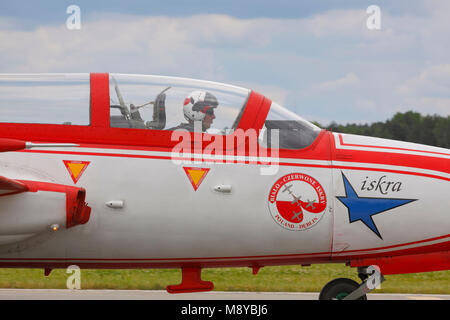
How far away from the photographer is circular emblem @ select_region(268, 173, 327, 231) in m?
6.70

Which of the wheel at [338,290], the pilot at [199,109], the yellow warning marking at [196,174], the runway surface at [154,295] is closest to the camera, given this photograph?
the yellow warning marking at [196,174]

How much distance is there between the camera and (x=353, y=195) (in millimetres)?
6758

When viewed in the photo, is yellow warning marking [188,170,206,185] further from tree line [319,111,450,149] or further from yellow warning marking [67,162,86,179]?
tree line [319,111,450,149]

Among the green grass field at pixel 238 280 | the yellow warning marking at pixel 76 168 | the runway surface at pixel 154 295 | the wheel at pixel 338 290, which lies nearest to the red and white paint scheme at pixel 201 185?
the yellow warning marking at pixel 76 168

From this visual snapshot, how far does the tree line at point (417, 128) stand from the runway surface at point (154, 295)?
178 feet

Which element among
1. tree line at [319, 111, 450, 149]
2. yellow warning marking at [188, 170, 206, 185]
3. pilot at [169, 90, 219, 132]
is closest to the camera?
yellow warning marking at [188, 170, 206, 185]

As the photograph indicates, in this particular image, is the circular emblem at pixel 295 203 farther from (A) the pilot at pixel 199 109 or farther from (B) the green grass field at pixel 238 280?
(B) the green grass field at pixel 238 280

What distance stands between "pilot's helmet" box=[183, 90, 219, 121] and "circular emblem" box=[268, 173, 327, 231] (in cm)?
103

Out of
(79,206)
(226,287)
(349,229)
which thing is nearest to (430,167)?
(349,229)

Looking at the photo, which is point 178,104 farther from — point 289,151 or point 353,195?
point 353,195

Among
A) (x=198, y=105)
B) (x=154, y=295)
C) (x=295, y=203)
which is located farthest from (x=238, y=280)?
(x=198, y=105)

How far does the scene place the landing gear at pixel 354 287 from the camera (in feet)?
23.0

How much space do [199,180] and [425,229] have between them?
2294 mm

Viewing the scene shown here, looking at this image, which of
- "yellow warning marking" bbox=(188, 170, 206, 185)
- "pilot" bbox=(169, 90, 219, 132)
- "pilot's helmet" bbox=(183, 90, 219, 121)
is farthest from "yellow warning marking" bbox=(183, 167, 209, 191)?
"pilot's helmet" bbox=(183, 90, 219, 121)
